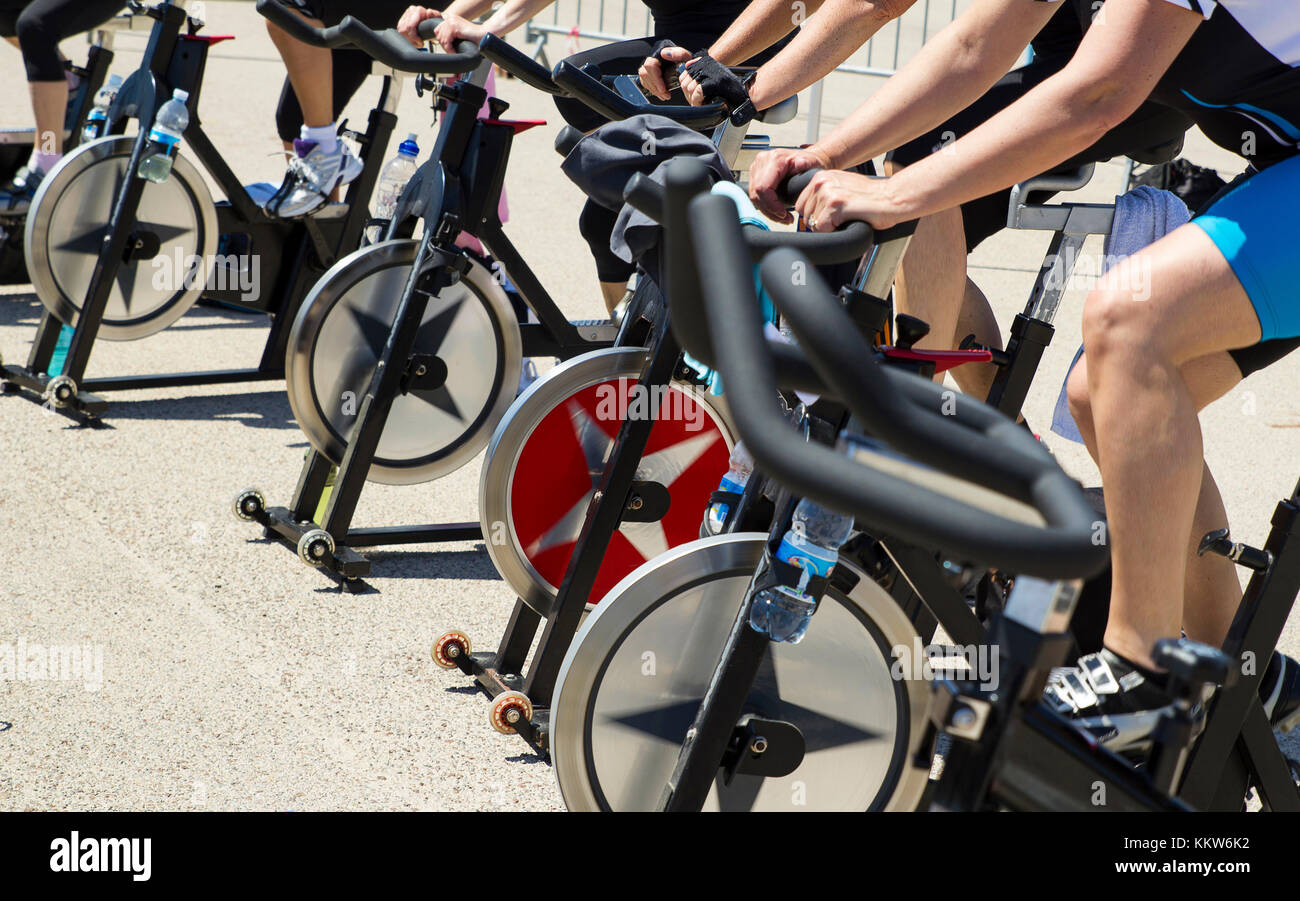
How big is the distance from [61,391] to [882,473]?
13.2 ft

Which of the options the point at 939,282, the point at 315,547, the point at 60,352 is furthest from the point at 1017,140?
the point at 60,352

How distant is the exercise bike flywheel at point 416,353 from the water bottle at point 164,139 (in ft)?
3.64

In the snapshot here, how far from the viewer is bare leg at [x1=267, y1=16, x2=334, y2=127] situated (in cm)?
448

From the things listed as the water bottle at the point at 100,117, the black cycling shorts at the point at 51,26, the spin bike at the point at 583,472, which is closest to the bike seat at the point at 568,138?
the spin bike at the point at 583,472

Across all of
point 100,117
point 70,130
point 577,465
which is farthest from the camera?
point 70,130

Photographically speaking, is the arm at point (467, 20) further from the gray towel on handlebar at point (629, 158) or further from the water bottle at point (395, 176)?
the gray towel on handlebar at point (629, 158)

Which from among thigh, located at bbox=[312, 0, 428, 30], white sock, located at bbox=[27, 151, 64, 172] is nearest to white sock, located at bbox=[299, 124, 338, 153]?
thigh, located at bbox=[312, 0, 428, 30]

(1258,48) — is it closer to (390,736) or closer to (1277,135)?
(1277,135)

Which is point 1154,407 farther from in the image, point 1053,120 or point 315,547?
point 315,547

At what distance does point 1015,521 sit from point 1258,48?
1.35m

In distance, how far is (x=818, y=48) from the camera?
236 cm

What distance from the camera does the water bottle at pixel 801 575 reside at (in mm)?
1602
